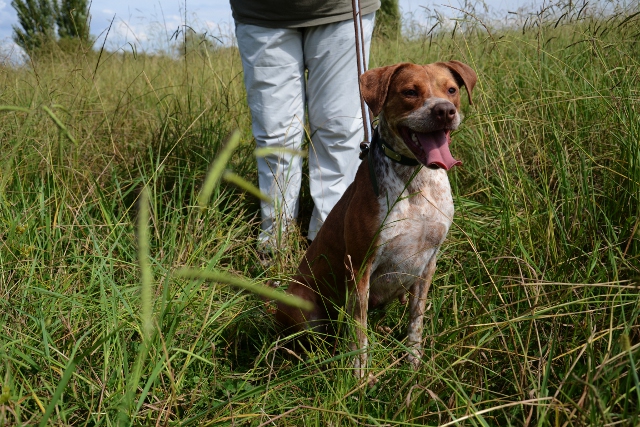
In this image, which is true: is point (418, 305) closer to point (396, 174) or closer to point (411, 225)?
point (411, 225)

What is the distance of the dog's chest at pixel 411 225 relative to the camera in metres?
2.56

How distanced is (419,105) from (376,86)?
0.25 m

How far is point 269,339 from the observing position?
9.51 feet

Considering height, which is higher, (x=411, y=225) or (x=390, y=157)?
(x=390, y=157)

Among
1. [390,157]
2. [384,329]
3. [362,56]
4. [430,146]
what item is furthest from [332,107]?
[384,329]

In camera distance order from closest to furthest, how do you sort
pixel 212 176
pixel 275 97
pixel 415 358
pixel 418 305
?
1. pixel 212 176
2. pixel 415 358
3. pixel 418 305
4. pixel 275 97

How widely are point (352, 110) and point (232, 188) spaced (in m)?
1.02

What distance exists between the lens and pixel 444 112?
244 cm

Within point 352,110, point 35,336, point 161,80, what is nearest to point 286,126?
point 352,110

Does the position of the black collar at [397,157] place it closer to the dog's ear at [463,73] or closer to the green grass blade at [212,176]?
the dog's ear at [463,73]

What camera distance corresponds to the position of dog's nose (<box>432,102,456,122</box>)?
2.44 m

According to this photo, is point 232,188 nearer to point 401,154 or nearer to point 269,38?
point 269,38

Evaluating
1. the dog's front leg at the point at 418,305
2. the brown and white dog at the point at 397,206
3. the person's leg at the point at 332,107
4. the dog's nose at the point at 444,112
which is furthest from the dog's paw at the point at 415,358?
the person's leg at the point at 332,107

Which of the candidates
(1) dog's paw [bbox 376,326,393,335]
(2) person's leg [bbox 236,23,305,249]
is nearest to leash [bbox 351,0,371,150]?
(2) person's leg [bbox 236,23,305,249]
